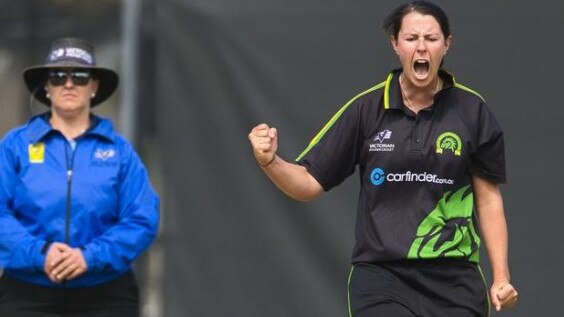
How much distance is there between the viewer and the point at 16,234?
5074 millimetres

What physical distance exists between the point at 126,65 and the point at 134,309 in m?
1.38

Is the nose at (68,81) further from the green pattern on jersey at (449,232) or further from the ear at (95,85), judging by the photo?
the green pattern on jersey at (449,232)

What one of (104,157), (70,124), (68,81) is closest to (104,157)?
(104,157)

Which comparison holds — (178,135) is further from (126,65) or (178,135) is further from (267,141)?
(267,141)

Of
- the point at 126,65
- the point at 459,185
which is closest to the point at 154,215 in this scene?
the point at 126,65

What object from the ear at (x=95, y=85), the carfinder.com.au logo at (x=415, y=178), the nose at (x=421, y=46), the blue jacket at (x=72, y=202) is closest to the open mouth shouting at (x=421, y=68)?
the nose at (x=421, y=46)

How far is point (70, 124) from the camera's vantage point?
535 centimetres

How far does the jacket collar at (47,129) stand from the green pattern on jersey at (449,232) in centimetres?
164

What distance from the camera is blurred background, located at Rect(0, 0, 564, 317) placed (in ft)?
19.7

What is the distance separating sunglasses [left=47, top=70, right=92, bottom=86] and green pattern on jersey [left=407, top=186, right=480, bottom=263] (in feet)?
6.14

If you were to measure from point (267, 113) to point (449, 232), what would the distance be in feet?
6.23

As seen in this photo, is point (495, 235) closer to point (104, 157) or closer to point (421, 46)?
point (421, 46)

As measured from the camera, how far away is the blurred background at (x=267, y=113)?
5992 millimetres

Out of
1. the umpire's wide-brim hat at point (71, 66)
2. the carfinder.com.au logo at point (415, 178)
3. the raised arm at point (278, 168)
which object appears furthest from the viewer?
the umpire's wide-brim hat at point (71, 66)
